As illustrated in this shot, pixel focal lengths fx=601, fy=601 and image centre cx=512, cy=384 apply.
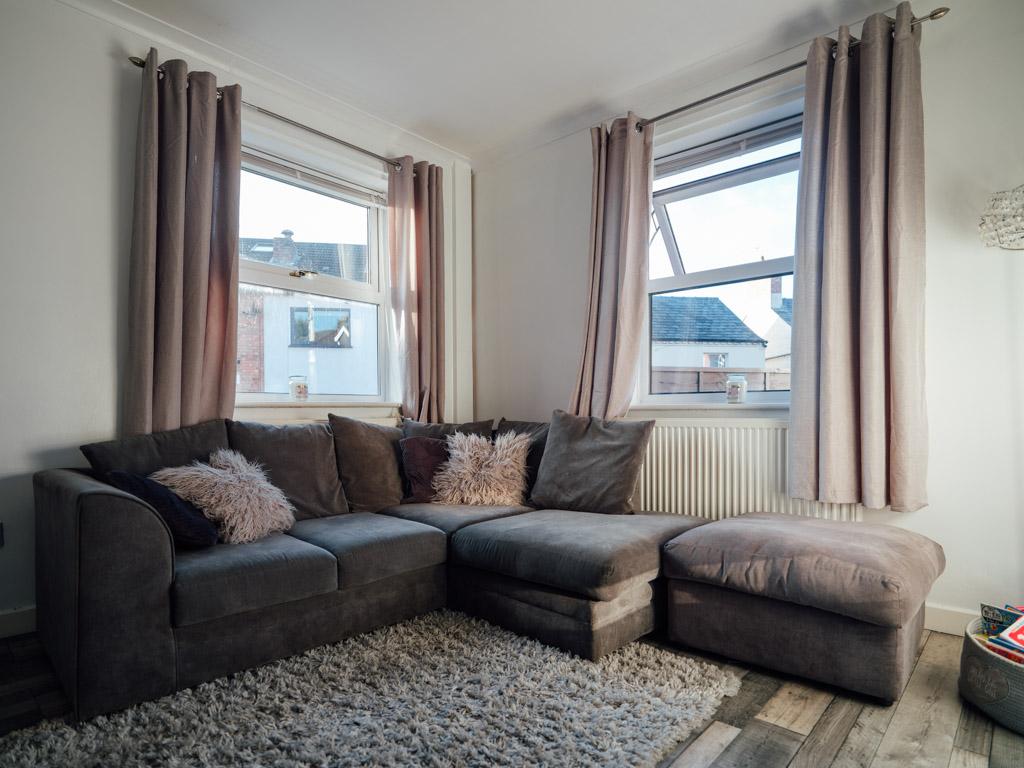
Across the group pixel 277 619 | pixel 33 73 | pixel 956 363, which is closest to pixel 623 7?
pixel 956 363

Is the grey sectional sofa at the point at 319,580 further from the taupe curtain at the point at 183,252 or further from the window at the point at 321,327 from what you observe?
the window at the point at 321,327

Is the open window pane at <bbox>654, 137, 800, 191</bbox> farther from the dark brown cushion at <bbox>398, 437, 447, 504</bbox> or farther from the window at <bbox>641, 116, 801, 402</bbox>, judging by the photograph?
the dark brown cushion at <bbox>398, 437, 447, 504</bbox>

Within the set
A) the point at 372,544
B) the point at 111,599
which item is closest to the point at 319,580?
the point at 372,544

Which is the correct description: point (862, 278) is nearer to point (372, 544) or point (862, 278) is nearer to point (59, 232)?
point (372, 544)

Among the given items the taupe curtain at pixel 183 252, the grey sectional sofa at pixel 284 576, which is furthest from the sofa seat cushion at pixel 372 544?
the taupe curtain at pixel 183 252

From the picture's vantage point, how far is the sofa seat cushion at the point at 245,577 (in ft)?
6.17

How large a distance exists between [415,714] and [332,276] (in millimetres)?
2695

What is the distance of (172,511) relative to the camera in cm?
210

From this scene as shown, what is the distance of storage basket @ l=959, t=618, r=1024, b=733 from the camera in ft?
5.49

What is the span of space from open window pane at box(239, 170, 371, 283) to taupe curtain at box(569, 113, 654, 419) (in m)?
1.55

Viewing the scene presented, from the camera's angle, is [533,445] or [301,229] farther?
[301,229]

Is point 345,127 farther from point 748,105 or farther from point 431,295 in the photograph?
point 748,105

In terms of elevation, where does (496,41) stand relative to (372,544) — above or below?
above

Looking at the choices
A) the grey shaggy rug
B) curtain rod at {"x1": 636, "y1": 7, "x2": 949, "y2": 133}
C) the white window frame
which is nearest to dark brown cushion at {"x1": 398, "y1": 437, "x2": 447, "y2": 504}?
the white window frame
